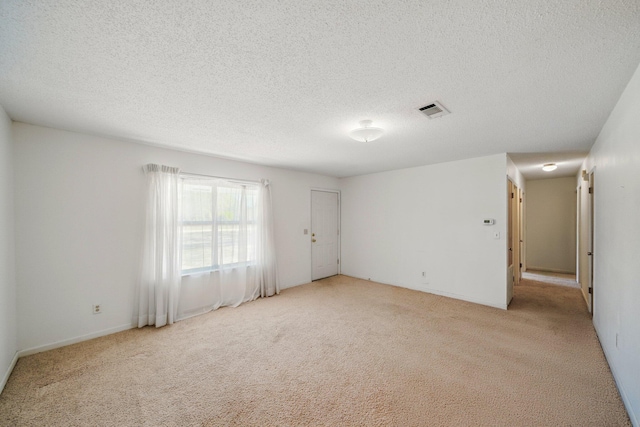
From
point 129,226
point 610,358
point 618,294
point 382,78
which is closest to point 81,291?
point 129,226

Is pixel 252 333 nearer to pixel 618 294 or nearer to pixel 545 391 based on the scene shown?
pixel 545 391

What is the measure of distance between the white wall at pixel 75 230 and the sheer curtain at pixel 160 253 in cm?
13

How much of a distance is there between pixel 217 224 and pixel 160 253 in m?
0.90

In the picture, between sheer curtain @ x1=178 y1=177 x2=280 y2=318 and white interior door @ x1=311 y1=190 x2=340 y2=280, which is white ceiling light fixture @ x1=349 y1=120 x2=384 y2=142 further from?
white interior door @ x1=311 y1=190 x2=340 y2=280

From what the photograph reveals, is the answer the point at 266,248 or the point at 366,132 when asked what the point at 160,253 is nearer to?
the point at 266,248

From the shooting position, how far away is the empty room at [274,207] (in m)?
1.38

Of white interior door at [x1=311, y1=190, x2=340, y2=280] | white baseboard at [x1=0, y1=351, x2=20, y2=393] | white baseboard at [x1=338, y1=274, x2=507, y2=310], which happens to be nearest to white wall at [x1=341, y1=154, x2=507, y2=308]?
white baseboard at [x1=338, y1=274, x2=507, y2=310]

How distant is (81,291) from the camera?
9.42ft

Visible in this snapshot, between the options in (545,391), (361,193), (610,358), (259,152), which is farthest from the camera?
(361,193)

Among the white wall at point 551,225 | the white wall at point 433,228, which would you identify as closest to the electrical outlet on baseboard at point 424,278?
the white wall at point 433,228

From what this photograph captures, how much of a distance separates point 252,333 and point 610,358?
3670 millimetres

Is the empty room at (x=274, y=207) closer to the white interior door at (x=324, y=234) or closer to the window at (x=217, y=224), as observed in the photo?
the window at (x=217, y=224)

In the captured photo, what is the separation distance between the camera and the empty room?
138 cm

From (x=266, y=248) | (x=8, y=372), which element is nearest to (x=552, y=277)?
(x=266, y=248)
